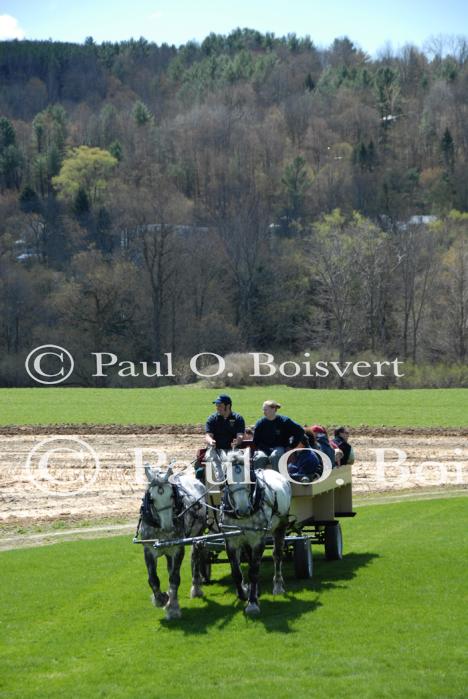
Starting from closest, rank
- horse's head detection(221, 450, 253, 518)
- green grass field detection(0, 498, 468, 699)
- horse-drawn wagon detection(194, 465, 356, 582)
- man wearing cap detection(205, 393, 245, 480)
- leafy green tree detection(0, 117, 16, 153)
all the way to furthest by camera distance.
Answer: green grass field detection(0, 498, 468, 699), horse's head detection(221, 450, 253, 518), horse-drawn wagon detection(194, 465, 356, 582), man wearing cap detection(205, 393, 245, 480), leafy green tree detection(0, 117, 16, 153)

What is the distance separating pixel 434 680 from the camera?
384 inches

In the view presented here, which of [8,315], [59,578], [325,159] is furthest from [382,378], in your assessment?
[325,159]

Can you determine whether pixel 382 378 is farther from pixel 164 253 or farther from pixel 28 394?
pixel 164 253

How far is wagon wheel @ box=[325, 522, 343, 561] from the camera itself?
15.3 meters

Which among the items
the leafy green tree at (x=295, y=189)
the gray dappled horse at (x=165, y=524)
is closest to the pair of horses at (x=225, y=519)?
the gray dappled horse at (x=165, y=524)

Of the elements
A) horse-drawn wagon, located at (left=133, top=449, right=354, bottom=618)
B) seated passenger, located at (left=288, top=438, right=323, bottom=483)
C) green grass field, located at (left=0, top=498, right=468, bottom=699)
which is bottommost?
green grass field, located at (left=0, top=498, right=468, bottom=699)

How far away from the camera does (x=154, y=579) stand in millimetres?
12320

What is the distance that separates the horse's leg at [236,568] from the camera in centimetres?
1246

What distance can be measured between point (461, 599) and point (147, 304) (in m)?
81.5

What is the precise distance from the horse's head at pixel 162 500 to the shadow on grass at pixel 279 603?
1.14 meters

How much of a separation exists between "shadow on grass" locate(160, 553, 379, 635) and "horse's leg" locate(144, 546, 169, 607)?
316 mm

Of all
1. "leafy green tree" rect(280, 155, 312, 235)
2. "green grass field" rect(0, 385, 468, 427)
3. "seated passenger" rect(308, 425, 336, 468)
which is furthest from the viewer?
"leafy green tree" rect(280, 155, 312, 235)

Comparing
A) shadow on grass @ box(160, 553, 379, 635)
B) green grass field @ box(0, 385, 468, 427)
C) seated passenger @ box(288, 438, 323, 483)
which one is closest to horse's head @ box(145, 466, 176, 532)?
shadow on grass @ box(160, 553, 379, 635)

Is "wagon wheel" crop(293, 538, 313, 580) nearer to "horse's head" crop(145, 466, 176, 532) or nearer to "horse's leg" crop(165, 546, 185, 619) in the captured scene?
"horse's leg" crop(165, 546, 185, 619)
